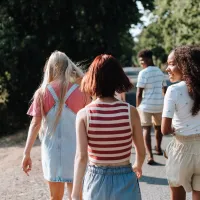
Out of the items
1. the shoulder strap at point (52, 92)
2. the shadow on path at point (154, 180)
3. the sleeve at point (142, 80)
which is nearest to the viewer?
the shoulder strap at point (52, 92)

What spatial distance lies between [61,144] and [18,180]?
2872 mm

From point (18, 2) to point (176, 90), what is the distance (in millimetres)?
9862

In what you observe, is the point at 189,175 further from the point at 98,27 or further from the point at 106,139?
the point at 98,27

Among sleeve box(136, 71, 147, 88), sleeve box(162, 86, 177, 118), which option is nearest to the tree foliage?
sleeve box(136, 71, 147, 88)

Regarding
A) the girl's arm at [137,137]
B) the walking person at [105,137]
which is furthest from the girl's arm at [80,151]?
the girl's arm at [137,137]

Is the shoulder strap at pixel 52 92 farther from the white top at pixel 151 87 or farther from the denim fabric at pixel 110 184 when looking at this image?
the white top at pixel 151 87

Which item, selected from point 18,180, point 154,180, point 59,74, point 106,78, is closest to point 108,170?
point 106,78

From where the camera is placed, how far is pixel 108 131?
2.75m

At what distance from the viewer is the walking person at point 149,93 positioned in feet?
22.3

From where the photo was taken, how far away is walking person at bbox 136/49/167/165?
6.81 metres

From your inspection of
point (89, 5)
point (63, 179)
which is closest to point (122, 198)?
point (63, 179)

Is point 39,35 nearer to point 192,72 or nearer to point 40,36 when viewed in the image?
point 40,36

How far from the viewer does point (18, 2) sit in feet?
40.1

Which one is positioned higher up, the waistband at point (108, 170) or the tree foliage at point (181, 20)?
the tree foliage at point (181, 20)
